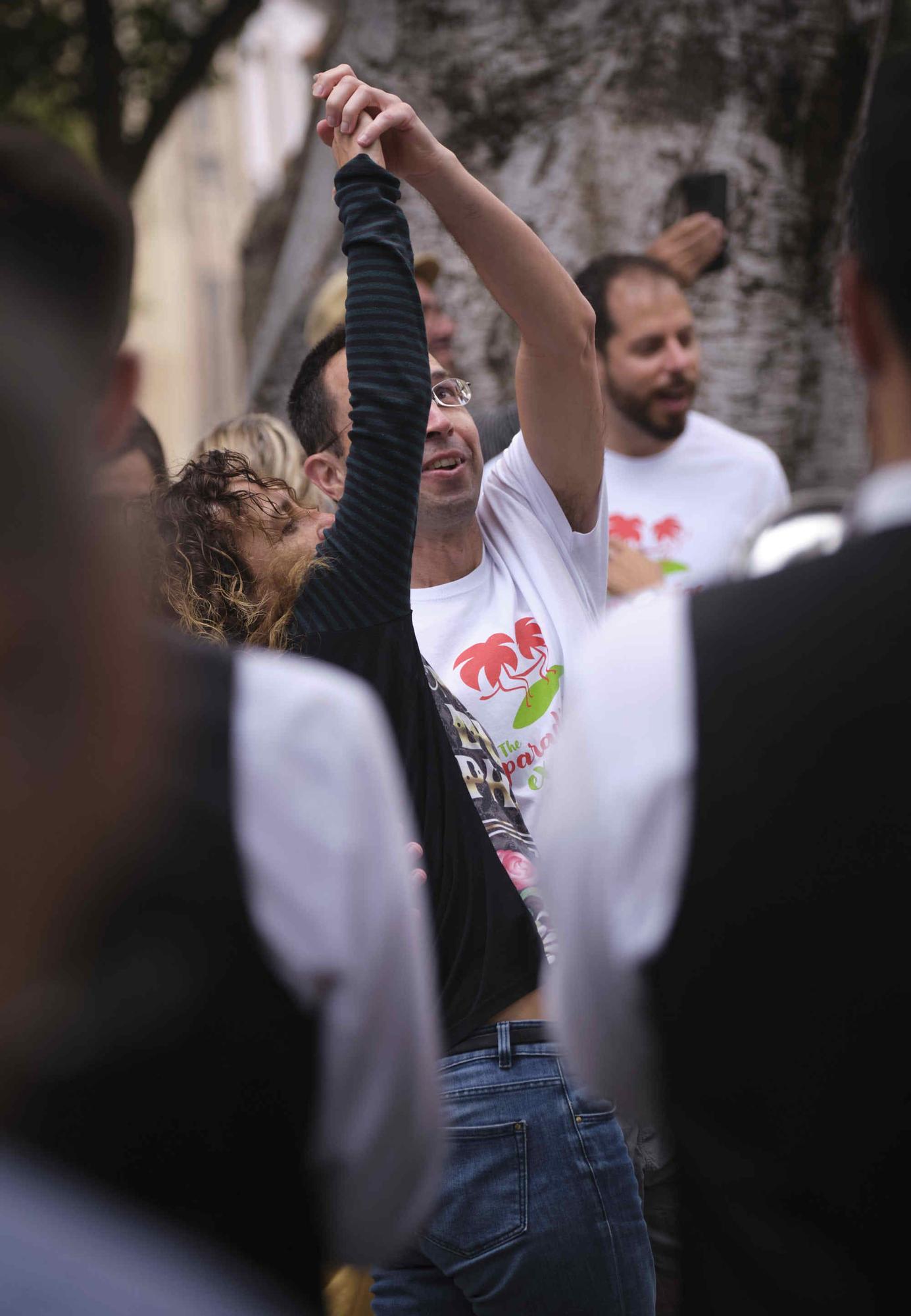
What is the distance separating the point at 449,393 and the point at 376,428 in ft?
2.54

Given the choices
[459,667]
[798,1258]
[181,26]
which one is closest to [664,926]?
[798,1258]

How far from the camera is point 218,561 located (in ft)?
6.50

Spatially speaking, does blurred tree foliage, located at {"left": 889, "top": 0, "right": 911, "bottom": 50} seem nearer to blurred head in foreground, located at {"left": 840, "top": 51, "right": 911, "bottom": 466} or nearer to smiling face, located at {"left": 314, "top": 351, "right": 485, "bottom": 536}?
smiling face, located at {"left": 314, "top": 351, "right": 485, "bottom": 536}

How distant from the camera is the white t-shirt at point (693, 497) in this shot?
3703 millimetres

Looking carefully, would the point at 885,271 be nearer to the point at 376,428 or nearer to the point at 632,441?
the point at 376,428

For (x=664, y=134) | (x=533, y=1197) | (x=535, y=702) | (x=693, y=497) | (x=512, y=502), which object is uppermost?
(x=664, y=134)

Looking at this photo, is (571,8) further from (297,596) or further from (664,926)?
(664,926)

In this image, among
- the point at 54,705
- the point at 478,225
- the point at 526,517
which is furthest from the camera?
the point at 526,517

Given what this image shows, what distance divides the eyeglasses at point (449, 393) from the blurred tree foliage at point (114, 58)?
5.55 m

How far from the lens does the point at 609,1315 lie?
5.83 feet

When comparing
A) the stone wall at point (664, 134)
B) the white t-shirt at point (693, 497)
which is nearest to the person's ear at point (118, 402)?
the white t-shirt at point (693, 497)

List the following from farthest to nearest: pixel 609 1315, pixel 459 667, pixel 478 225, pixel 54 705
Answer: pixel 459 667 < pixel 478 225 < pixel 609 1315 < pixel 54 705

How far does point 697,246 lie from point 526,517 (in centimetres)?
231

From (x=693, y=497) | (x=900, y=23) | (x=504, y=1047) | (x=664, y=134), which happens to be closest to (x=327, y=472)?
(x=504, y=1047)
